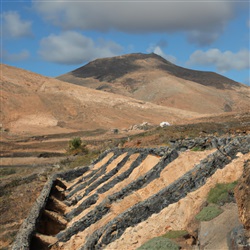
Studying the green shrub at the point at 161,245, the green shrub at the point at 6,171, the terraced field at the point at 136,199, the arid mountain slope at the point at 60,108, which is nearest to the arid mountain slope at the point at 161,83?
the arid mountain slope at the point at 60,108

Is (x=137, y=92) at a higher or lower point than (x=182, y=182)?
higher

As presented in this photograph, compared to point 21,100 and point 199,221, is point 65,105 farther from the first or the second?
point 199,221

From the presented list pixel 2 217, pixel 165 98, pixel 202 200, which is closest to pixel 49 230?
pixel 2 217

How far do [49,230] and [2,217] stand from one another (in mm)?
4713

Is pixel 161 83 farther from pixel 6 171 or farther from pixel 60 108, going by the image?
pixel 6 171

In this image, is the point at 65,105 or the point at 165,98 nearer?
the point at 65,105

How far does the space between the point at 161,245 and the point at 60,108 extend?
76.3 meters

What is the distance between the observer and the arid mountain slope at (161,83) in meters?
114

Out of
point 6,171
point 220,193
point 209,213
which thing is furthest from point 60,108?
point 209,213

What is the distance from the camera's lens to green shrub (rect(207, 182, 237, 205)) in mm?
8516

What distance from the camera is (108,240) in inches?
392

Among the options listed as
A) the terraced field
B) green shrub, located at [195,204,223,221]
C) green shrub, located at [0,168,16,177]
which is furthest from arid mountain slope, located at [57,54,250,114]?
green shrub, located at [195,204,223,221]

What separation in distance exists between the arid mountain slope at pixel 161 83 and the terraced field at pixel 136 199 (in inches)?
3349

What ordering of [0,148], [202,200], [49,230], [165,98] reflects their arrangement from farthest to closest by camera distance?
[165,98]
[0,148]
[49,230]
[202,200]
